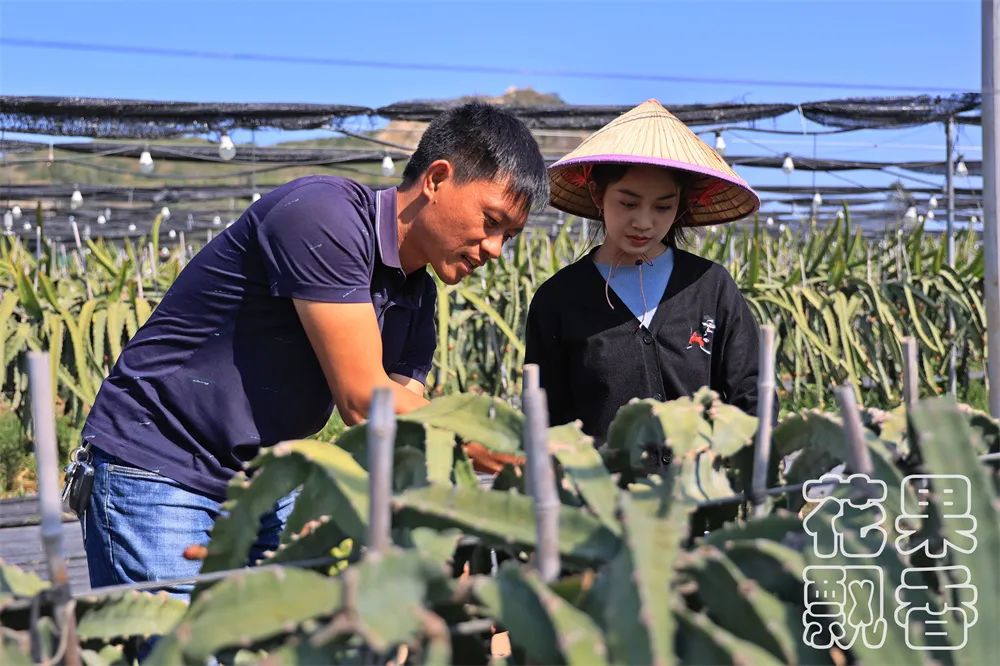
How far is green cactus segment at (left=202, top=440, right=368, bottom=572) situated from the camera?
0.79 meters

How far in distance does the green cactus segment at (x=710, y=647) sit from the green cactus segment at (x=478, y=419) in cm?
25

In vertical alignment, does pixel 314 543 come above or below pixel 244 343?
below

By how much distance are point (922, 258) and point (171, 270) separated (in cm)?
315

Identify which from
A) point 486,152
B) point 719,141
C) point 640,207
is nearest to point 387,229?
point 486,152

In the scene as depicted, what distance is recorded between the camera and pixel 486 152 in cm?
129

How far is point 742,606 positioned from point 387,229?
2.49 ft

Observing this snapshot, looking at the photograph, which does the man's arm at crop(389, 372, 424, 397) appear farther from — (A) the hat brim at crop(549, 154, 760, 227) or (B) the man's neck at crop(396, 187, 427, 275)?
(A) the hat brim at crop(549, 154, 760, 227)

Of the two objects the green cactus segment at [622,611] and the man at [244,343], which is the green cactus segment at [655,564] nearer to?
the green cactus segment at [622,611]

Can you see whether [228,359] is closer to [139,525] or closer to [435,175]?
[139,525]

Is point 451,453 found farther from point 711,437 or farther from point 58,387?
point 58,387

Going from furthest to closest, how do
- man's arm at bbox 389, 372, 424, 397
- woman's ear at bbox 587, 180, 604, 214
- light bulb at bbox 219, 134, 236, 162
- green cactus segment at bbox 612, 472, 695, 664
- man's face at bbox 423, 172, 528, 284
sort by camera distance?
light bulb at bbox 219, 134, 236, 162 → woman's ear at bbox 587, 180, 604, 214 → man's arm at bbox 389, 372, 424, 397 → man's face at bbox 423, 172, 528, 284 → green cactus segment at bbox 612, 472, 695, 664

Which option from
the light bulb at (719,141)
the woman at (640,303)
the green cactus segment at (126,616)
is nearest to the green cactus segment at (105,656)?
the green cactus segment at (126,616)

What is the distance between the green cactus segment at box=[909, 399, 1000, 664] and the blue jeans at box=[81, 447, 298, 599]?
89 centimetres

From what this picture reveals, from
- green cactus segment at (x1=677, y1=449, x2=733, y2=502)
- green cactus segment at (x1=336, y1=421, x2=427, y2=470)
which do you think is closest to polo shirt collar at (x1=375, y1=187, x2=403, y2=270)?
green cactus segment at (x1=336, y1=421, x2=427, y2=470)
